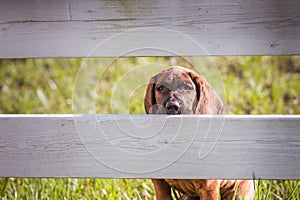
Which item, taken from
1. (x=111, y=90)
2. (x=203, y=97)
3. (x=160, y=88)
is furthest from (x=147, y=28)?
(x=111, y=90)

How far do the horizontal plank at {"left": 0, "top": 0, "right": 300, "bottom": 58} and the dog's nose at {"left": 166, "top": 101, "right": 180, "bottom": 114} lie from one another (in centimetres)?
28

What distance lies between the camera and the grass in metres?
3.04

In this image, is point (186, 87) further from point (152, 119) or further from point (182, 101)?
point (152, 119)

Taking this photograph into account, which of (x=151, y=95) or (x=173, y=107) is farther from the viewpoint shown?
(x=151, y=95)

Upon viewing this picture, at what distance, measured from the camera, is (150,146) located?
223cm

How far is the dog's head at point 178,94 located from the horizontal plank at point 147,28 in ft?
0.87

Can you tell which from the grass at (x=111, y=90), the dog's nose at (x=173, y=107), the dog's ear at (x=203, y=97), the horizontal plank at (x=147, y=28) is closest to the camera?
the horizontal plank at (x=147, y=28)

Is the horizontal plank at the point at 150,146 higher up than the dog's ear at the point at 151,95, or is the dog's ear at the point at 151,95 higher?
the dog's ear at the point at 151,95

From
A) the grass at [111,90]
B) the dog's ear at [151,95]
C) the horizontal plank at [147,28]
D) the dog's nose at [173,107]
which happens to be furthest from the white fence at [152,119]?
the grass at [111,90]

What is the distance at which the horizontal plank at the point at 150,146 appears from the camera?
2.17 metres

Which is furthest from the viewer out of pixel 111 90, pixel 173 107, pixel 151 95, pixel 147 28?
pixel 111 90

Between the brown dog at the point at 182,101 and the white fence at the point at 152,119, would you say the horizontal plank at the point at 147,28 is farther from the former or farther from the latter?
the brown dog at the point at 182,101

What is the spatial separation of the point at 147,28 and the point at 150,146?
20.7 inches

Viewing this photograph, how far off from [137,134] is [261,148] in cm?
56
